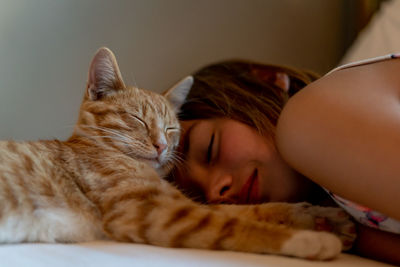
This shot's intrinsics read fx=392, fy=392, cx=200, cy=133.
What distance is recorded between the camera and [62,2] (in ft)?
5.83

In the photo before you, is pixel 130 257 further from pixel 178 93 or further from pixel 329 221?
pixel 178 93

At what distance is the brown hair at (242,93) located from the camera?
4.34 feet

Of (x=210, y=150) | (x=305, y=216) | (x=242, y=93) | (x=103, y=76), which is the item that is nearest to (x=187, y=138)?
(x=210, y=150)

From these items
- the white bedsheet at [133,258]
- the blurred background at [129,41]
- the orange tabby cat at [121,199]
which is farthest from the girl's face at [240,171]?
the blurred background at [129,41]

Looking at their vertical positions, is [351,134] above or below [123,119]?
above

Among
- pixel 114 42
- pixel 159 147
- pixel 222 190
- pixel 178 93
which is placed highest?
pixel 114 42

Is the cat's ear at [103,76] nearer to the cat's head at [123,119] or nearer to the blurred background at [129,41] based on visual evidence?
the cat's head at [123,119]

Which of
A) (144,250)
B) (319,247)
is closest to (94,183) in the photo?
(144,250)

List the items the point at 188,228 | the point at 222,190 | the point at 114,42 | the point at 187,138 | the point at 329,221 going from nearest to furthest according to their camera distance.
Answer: the point at 188,228
the point at 329,221
the point at 222,190
the point at 187,138
the point at 114,42

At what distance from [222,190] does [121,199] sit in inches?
12.8

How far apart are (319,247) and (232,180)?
1.40 feet

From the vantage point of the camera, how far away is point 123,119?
1.25 m

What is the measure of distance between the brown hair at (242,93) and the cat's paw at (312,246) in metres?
0.46

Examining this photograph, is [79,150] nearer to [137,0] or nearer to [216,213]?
[216,213]
